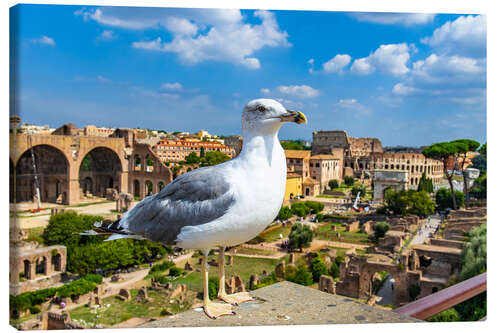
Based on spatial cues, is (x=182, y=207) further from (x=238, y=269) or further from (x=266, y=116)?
(x=238, y=269)

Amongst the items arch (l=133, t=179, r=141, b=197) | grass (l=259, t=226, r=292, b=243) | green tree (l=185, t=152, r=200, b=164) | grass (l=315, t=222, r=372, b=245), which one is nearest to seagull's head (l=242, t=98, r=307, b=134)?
grass (l=259, t=226, r=292, b=243)

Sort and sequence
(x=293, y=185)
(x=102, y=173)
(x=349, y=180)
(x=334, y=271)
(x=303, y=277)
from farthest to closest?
(x=349, y=180), (x=102, y=173), (x=293, y=185), (x=334, y=271), (x=303, y=277)

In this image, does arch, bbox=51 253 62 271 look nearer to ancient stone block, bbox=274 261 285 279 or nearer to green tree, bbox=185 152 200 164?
ancient stone block, bbox=274 261 285 279

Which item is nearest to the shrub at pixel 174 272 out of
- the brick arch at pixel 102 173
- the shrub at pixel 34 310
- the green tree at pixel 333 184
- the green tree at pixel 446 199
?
the shrub at pixel 34 310

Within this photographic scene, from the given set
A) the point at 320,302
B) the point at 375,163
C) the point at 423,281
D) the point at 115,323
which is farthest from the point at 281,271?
the point at 375,163

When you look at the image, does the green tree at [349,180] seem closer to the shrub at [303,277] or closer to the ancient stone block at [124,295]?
the shrub at [303,277]

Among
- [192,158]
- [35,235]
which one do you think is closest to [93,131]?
[192,158]
